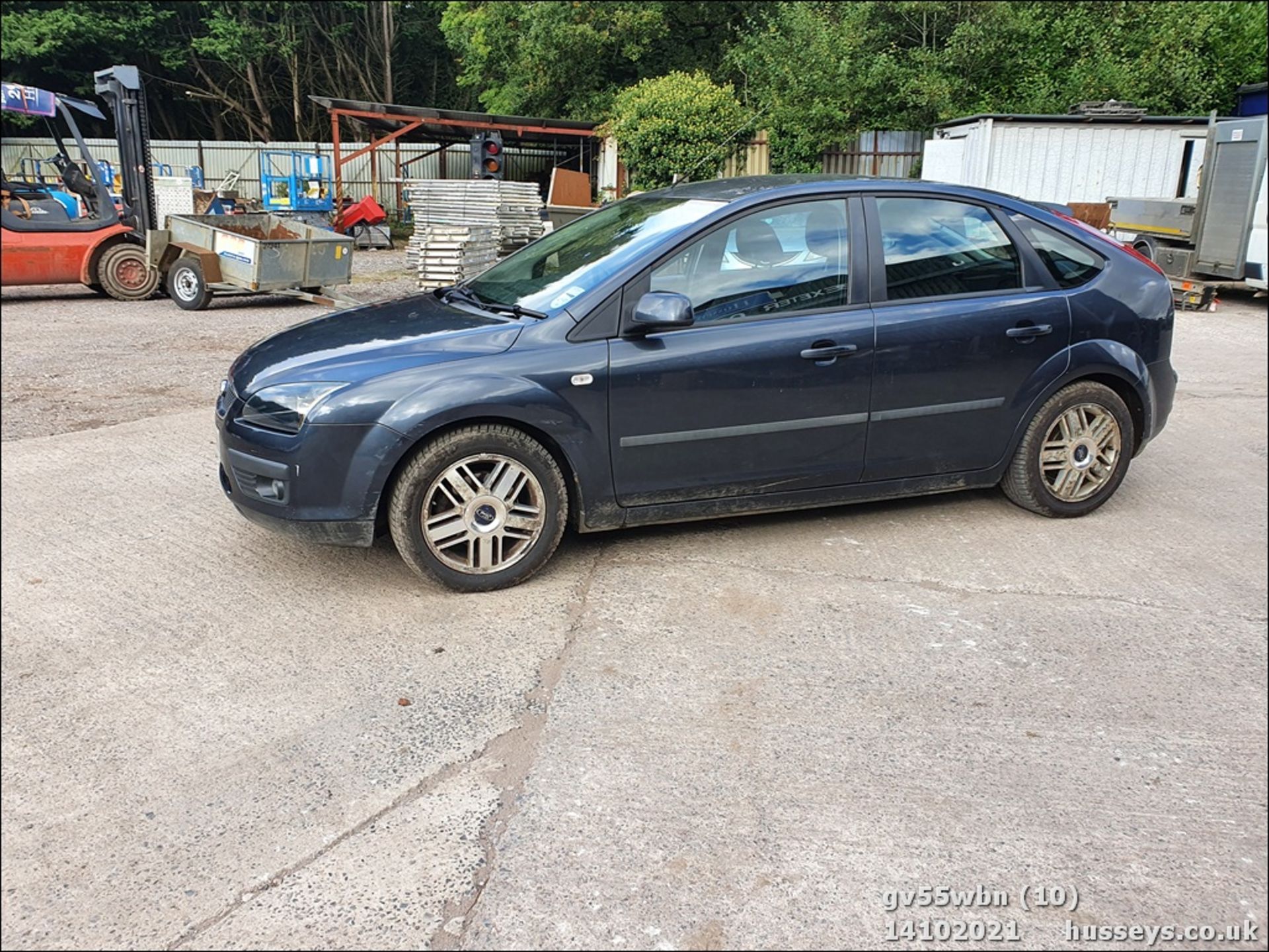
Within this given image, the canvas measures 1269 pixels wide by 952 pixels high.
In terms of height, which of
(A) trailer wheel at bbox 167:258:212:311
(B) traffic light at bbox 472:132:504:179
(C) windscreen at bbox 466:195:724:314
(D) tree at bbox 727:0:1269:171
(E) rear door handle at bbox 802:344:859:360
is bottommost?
(A) trailer wheel at bbox 167:258:212:311

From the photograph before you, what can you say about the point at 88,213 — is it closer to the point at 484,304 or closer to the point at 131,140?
the point at 131,140

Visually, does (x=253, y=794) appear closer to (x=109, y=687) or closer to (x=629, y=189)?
(x=109, y=687)

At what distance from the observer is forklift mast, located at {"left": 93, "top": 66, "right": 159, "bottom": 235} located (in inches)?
587

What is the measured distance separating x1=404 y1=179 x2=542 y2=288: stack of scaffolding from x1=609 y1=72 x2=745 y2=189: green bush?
5.46m

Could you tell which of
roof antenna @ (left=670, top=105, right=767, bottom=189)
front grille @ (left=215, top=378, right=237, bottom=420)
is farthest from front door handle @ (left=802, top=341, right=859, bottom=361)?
roof antenna @ (left=670, top=105, right=767, bottom=189)

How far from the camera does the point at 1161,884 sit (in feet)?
8.96

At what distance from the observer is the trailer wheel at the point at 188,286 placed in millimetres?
13312

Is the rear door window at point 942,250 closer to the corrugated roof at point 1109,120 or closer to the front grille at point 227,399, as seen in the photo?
the front grille at point 227,399

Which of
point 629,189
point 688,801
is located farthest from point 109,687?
point 629,189

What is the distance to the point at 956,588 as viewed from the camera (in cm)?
462

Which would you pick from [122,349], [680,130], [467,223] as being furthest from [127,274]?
[680,130]

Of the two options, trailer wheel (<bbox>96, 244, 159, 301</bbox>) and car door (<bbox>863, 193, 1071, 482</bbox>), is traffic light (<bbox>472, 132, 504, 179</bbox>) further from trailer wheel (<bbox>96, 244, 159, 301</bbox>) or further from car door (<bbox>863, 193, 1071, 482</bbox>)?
car door (<bbox>863, 193, 1071, 482</bbox>)

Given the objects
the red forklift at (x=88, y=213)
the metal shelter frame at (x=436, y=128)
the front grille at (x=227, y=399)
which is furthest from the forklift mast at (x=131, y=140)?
the front grille at (x=227, y=399)

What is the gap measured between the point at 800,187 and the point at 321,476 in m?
2.61
